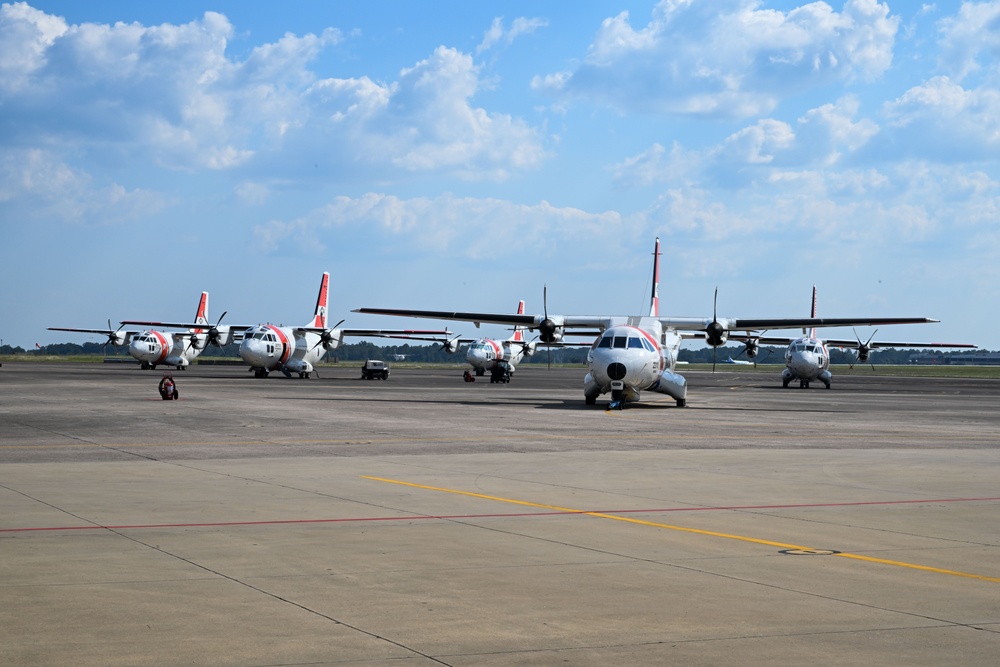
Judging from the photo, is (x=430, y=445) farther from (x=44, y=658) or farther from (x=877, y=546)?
(x=44, y=658)

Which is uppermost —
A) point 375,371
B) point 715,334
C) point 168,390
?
point 715,334

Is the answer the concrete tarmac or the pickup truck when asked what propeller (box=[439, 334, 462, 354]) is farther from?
the concrete tarmac

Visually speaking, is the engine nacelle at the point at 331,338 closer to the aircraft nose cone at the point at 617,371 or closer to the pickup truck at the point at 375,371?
the pickup truck at the point at 375,371

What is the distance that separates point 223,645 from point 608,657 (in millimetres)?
2223

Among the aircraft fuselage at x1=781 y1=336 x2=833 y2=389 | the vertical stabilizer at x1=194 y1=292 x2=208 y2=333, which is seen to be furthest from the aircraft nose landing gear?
the vertical stabilizer at x1=194 y1=292 x2=208 y2=333

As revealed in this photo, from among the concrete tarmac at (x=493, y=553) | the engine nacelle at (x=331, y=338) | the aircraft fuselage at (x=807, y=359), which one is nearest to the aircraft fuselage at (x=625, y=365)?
the concrete tarmac at (x=493, y=553)

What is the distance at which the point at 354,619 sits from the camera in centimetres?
703

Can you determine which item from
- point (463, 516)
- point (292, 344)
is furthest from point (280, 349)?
point (463, 516)

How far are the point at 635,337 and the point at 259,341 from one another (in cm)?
3742

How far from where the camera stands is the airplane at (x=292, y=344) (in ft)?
226

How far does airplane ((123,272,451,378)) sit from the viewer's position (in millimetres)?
68875

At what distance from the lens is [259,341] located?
68875mm

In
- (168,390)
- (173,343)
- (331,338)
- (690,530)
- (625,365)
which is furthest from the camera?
(173,343)

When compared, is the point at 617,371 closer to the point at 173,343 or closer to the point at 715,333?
the point at 715,333
